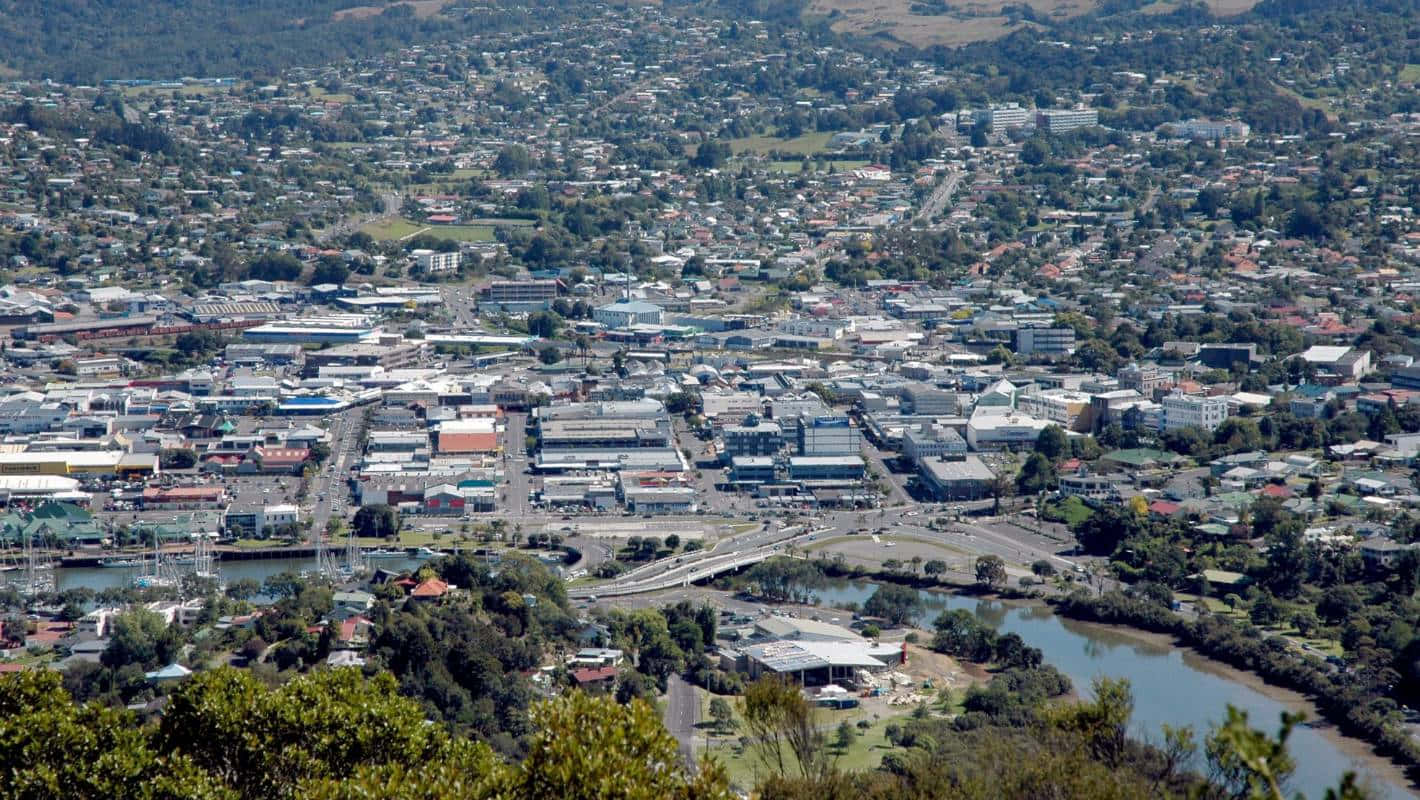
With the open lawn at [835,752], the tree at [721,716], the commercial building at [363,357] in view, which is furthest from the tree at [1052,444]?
the tree at [721,716]

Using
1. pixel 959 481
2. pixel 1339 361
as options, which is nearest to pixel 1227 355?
pixel 1339 361

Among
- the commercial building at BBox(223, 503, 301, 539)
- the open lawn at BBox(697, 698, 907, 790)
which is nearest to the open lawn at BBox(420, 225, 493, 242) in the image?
the commercial building at BBox(223, 503, 301, 539)

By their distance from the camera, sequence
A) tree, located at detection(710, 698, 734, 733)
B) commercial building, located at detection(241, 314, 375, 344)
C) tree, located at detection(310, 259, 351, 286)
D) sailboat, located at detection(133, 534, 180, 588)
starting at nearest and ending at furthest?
tree, located at detection(710, 698, 734, 733)
sailboat, located at detection(133, 534, 180, 588)
commercial building, located at detection(241, 314, 375, 344)
tree, located at detection(310, 259, 351, 286)

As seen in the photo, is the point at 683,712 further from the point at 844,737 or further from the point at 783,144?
the point at 783,144

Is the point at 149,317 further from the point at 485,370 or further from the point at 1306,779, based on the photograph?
the point at 1306,779

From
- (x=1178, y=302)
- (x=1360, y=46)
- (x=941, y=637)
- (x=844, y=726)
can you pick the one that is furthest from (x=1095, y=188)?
(x=844, y=726)

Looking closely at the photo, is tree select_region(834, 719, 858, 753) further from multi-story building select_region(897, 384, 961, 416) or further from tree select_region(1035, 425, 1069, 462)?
multi-story building select_region(897, 384, 961, 416)
